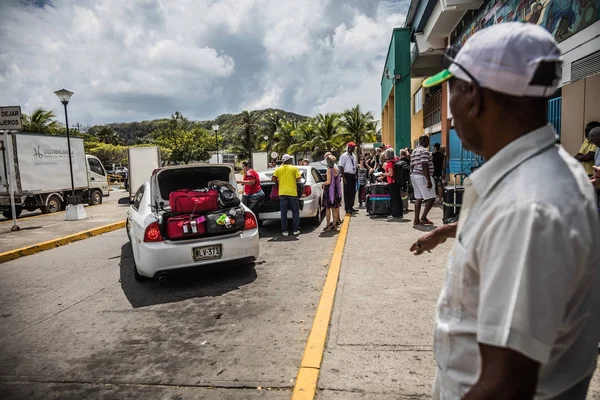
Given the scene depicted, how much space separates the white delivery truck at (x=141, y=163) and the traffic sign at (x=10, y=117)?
30.9ft

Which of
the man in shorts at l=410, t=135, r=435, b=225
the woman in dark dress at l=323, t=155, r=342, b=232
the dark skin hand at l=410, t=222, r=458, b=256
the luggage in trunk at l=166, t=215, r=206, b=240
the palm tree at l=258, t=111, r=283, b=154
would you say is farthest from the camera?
the palm tree at l=258, t=111, r=283, b=154

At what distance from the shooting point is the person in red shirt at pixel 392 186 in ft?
32.0

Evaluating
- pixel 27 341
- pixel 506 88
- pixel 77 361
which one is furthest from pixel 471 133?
pixel 27 341

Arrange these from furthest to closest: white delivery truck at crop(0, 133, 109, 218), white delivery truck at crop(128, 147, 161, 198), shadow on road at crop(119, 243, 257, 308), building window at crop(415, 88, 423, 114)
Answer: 1. building window at crop(415, 88, 423, 114)
2. white delivery truck at crop(128, 147, 161, 198)
3. white delivery truck at crop(0, 133, 109, 218)
4. shadow on road at crop(119, 243, 257, 308)

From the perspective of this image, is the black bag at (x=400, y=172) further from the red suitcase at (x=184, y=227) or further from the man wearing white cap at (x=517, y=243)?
the man wearing white cap at (x=517, y=243)

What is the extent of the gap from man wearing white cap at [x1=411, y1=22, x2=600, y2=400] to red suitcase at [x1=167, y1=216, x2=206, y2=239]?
15.2 ft

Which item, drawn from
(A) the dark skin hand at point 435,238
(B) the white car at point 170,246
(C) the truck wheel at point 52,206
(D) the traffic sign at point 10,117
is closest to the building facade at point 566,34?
(A) the dark skin hand at point 435,238

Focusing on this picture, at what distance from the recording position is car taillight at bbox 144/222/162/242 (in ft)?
17.6

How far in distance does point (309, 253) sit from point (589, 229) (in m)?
6.33

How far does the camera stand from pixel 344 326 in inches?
152

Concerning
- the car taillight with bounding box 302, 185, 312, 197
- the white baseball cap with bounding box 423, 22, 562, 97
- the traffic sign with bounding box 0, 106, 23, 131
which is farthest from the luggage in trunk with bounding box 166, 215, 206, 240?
the traffic sign with bounding box 0, 106, 23, 131

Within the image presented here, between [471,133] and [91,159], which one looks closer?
[471,133]

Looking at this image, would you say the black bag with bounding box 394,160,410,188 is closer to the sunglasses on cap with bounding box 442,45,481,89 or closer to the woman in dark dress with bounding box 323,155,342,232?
the woman in dark dress with bounding box 323,155,342,232

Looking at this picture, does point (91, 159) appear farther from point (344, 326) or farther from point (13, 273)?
point (344, 326)
